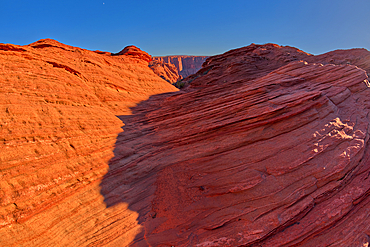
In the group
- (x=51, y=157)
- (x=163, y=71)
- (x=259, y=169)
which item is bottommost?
(x=259, y=169)

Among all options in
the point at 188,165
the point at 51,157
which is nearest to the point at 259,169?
the point at 188,165

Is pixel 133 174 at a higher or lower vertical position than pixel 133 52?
lower

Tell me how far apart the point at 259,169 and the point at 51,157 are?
9023mm

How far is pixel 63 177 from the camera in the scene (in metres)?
6.94

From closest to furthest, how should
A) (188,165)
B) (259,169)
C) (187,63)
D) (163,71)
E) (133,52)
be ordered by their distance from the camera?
1. (259,169)
2. (188,165)
3. (133,52)
4. (163,71)
5. (187,63)

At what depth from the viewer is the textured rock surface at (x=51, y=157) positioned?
5.74 m

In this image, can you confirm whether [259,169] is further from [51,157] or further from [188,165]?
[51,157]

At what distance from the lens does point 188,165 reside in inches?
359

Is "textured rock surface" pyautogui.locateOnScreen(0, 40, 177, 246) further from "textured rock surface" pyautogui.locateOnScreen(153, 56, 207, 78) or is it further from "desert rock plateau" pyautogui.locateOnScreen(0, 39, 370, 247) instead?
"textured rock surface" pyautogui.locateOnScreen(153, 56, 207, 78)

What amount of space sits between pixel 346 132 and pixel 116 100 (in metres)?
14.7

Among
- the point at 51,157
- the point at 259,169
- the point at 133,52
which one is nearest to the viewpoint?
the point at 51,157

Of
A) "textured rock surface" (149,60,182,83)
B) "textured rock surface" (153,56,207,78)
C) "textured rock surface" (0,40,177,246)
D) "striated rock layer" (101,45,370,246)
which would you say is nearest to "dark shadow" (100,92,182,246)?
"striated rock layer" (101,45,370,246)

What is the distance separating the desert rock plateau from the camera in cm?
630

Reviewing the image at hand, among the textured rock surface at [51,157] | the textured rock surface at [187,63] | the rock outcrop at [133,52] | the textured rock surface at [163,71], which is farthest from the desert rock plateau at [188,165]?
the textured rock surface at [187,63]
